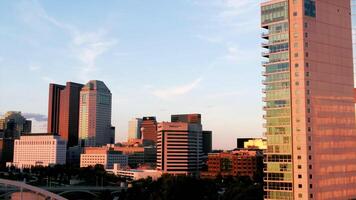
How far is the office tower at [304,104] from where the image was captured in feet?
308

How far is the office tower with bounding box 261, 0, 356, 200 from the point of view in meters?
93.9

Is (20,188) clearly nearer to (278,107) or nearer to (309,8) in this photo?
(278,107)

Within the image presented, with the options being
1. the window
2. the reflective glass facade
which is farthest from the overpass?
the window

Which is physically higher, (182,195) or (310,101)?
(310,101)

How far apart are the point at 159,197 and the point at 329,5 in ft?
211

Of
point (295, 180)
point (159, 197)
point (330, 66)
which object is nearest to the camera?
point (295, 180)

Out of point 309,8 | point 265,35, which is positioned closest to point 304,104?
point 265,35

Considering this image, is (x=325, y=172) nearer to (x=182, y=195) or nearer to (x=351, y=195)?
(x=351, y=195)

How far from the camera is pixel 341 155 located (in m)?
102

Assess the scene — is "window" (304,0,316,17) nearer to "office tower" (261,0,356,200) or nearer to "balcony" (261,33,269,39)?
"office tower" (261,0,356,200)

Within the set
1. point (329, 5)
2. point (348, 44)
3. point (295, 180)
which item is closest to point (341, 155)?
point (295, 180)

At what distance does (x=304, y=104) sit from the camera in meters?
93.9

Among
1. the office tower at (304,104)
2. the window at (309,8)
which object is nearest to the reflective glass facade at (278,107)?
the office tower at (304,104)

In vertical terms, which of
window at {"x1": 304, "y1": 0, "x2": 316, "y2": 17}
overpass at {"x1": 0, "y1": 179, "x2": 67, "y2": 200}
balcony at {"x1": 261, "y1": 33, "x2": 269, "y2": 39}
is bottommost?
overpass at {"x1": 0, "y1": 179, "x2": 67, "y2": 200}
